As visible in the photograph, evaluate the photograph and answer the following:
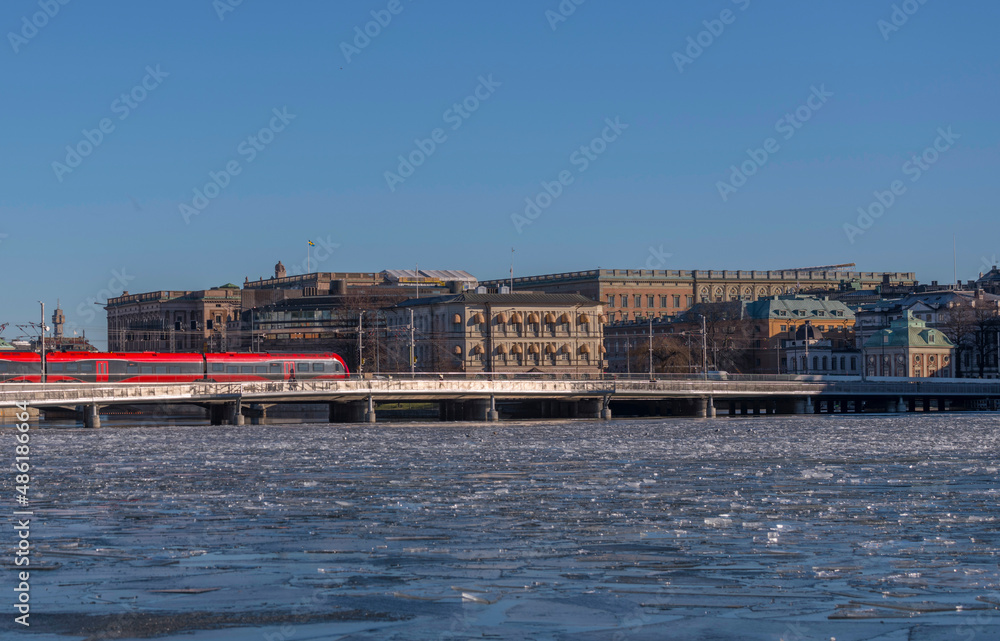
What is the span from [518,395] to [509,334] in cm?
6021

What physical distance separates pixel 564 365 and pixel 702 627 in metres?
159

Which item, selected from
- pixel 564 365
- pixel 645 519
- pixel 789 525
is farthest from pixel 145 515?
pixel 564 365

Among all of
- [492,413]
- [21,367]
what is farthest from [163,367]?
[492,413]

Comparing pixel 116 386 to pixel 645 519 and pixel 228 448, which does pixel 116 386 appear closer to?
pixel 228 448

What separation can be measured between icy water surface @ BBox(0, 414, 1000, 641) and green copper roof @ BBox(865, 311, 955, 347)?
438ft

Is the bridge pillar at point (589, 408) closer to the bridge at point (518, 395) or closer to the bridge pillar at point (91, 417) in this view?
the bridge at point (518, 395)

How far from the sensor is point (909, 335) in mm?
182000

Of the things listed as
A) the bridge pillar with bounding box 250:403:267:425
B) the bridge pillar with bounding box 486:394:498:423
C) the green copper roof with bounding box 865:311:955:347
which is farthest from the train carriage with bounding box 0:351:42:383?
the green copper roof with bounding box 865:311:955:347

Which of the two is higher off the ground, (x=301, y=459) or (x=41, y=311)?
(x=41, y=311)

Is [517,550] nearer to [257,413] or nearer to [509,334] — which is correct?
[257,413]

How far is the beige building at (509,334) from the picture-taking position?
579 ft

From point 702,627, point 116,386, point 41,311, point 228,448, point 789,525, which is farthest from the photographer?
point 41,311

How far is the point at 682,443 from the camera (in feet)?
229

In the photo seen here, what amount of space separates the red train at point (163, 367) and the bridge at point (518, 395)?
3.23 m
